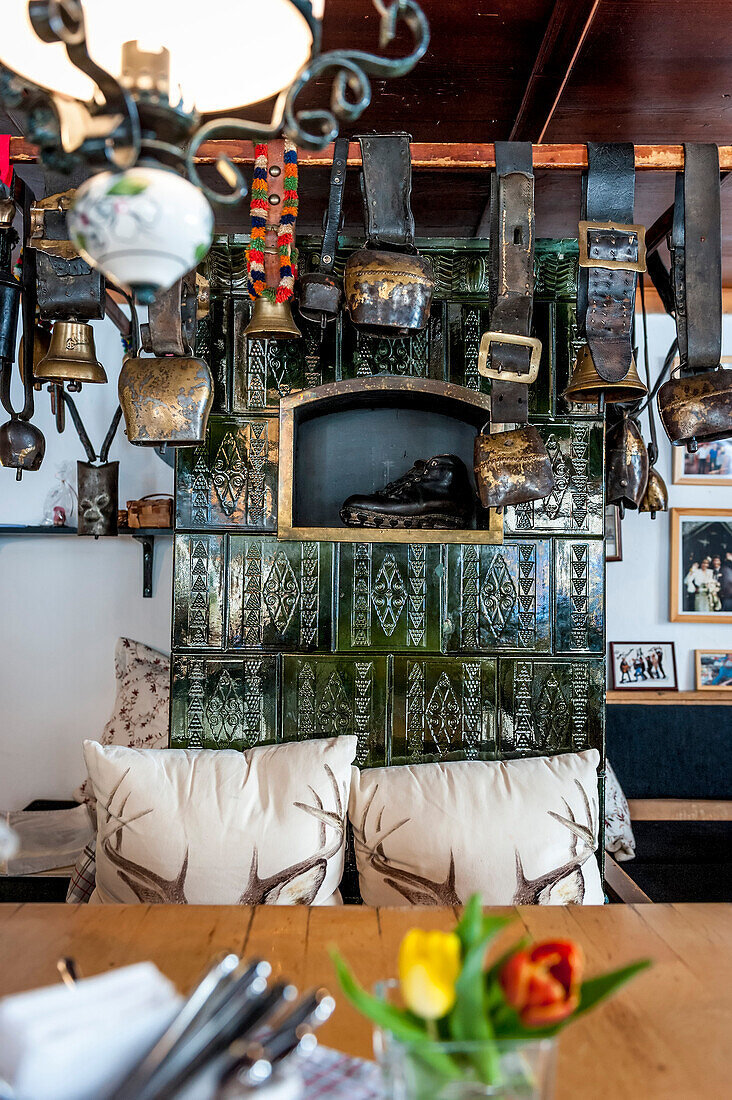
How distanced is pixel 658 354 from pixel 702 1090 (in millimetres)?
3418

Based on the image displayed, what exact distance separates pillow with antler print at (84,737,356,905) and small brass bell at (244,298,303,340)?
106 cm

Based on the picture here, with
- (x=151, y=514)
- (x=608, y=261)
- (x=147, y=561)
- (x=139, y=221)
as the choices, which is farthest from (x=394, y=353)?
(x=147, y=561)

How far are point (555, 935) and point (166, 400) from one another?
56.1 inches

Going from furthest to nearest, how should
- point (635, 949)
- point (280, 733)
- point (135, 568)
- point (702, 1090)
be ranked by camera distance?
point (135, 568), point (280, 733), point (635, 949), point (702, 1090)

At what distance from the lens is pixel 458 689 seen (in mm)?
2395

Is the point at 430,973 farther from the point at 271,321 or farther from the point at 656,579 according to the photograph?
the point at 656,579

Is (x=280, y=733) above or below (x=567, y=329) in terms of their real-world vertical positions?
below

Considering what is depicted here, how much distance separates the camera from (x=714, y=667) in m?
3.79

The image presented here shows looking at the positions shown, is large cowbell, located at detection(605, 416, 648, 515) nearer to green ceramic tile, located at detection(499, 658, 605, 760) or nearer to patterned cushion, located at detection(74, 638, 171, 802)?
green ceramic tile, located at detection(499, 658, 605, 760)

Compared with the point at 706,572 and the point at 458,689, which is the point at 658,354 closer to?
the point at 706,572

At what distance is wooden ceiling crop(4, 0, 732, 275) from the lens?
6.49 ft

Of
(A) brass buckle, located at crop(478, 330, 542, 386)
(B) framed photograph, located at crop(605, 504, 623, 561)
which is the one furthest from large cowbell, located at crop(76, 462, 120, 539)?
(B) framed photograph, located at crop(605, 504, 623, 561)

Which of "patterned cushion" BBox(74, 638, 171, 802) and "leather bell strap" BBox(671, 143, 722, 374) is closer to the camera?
"leather bell strap" BBox(671, 143, 722, 374)

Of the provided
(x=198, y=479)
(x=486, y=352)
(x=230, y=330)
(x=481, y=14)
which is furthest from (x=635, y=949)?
(x=481, y=14)
